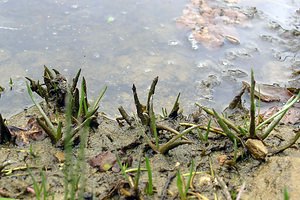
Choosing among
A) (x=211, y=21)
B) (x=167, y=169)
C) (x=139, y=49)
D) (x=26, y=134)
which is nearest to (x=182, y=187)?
(x=167, y=169)

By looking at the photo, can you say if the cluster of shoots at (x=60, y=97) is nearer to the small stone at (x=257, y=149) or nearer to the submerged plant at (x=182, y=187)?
the submerged plant at (x=182, y=187)

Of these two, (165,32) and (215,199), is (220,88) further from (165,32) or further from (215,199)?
(215,199)

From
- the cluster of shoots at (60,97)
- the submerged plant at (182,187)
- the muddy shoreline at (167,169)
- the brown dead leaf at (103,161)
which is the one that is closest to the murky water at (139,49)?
the cluster of shoots at (60,97)

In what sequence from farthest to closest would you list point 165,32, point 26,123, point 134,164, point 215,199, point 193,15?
point 193,15
point 165,32
point 26,123
point 134,164
point 215,199

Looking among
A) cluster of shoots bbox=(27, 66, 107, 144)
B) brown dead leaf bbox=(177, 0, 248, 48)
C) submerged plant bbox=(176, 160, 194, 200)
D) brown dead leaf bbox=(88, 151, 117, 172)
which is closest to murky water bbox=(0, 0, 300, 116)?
brown dead leaf bbox=(177, 0, 248, 48)

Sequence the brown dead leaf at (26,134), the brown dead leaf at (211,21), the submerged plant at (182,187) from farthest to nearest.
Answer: the brown dead leaf at (211,21)
the brown dead leaf at (26,134)
the submerged plant at (182,187)

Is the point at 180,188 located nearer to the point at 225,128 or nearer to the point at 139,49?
the point at 225,128

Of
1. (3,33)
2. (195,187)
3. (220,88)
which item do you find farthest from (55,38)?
(195,187)
